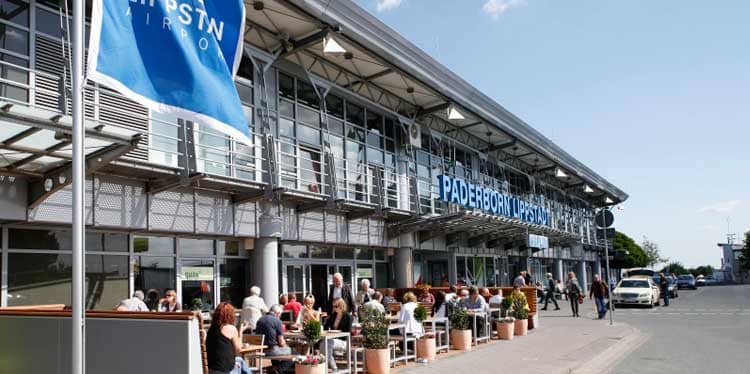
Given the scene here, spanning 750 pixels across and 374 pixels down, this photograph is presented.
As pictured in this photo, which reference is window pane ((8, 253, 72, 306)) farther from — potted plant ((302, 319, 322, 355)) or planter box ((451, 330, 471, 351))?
planter box ((451, 330, 471, 351))

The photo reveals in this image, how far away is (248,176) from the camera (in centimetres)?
1658

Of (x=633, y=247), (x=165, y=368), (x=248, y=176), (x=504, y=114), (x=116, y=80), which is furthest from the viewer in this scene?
(x=633, y=247)

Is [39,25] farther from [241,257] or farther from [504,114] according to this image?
[504,114]

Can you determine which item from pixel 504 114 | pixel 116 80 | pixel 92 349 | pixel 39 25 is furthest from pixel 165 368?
pixel 504 114

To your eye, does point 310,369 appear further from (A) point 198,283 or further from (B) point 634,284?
(B) point 634,284

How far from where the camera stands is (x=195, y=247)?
1548cm

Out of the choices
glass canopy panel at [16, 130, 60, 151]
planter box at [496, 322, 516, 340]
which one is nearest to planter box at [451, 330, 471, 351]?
planter box at [496, 322, 516, 340]

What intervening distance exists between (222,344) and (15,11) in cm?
816

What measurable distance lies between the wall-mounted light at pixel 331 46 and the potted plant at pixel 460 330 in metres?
7.67

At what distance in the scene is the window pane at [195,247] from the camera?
15.1 metres

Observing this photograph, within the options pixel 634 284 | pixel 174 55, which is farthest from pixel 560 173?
pixel 174 55

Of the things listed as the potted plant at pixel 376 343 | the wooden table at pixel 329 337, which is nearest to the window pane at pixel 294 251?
the wooden table at pixel 329 337

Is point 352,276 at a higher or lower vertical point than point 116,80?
lower

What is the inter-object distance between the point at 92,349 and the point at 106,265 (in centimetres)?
637
